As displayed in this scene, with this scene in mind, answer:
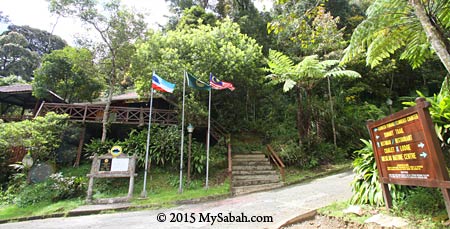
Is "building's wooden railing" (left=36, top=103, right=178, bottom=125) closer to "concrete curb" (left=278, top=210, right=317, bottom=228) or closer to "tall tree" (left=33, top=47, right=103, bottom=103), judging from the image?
"tall tree" (left=33, top=47, right=103, bottom=103)

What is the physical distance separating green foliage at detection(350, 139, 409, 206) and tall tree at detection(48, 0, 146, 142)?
32.1ft

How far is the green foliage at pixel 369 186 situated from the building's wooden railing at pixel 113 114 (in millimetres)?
8135

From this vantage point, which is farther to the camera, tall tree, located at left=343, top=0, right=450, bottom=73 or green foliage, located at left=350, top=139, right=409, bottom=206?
tall tree, located at left=343, top=0, right=450, bottom=73

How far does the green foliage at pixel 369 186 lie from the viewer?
3856 mm

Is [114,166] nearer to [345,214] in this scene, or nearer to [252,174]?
[252,174]

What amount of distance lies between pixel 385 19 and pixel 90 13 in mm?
10658

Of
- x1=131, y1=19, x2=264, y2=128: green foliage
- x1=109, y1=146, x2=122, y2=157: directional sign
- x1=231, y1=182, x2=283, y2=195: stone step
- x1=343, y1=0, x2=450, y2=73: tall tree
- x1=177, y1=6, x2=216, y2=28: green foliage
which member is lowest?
x1=231, y1=182, x2=283, y2=195: stone step

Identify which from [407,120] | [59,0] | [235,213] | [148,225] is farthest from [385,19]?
[59,0]

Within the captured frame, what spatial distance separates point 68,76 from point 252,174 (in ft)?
40.2

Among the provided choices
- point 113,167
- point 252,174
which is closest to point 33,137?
point 113,167

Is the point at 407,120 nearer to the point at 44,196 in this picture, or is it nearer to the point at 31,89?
the point at 44,196

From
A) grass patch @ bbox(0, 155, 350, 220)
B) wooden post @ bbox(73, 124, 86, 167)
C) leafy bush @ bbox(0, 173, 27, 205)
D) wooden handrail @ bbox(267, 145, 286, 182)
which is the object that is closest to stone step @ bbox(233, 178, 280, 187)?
grass patch @ bbox(0, 155, 350, 220)

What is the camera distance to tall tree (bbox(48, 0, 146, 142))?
9.52 metres

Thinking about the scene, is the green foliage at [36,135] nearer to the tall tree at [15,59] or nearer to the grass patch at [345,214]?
the grass patch at [345,214]
